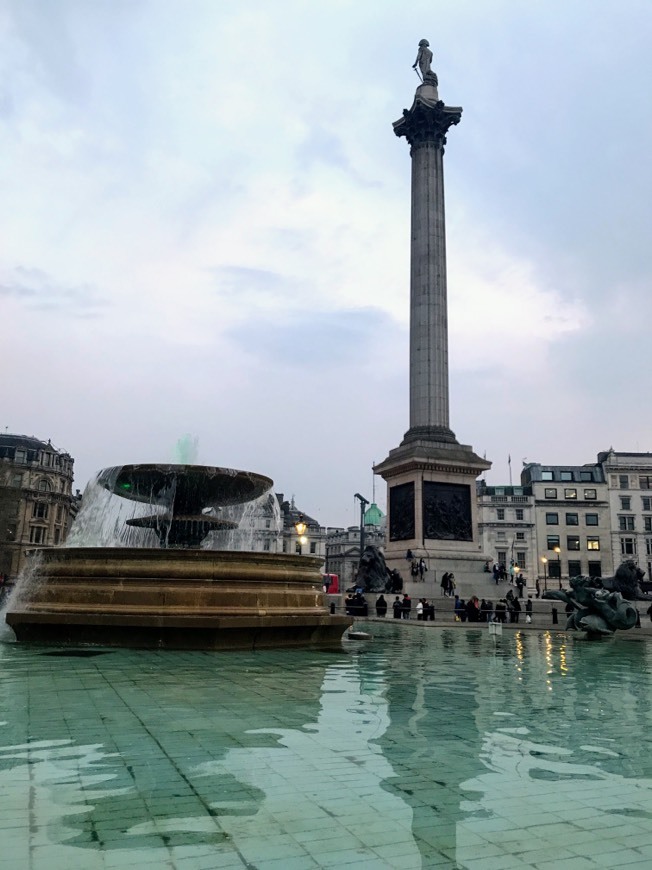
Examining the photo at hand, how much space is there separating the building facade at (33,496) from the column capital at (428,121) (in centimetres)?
6113

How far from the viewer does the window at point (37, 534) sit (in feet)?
291

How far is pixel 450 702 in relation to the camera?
7.77 meters

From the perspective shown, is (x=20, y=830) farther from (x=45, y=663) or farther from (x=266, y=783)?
(x=45, y=663)

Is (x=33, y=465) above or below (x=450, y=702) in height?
above

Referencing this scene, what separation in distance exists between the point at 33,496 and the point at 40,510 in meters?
2.87

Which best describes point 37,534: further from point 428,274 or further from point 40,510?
point 428,274

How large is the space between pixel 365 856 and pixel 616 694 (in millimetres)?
6577

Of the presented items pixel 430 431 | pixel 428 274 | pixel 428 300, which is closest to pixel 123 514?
pixel 430 431

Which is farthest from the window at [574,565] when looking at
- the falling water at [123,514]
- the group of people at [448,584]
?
the falling water at [123,514]

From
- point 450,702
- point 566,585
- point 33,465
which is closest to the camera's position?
point 450,702

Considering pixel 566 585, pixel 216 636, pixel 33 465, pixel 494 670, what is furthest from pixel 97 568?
pixel 33 465

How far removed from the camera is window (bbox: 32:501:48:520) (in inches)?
3510

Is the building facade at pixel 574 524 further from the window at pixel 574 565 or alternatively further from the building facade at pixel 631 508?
the building facade at pixel 631 508

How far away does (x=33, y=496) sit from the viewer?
87.9 meters
